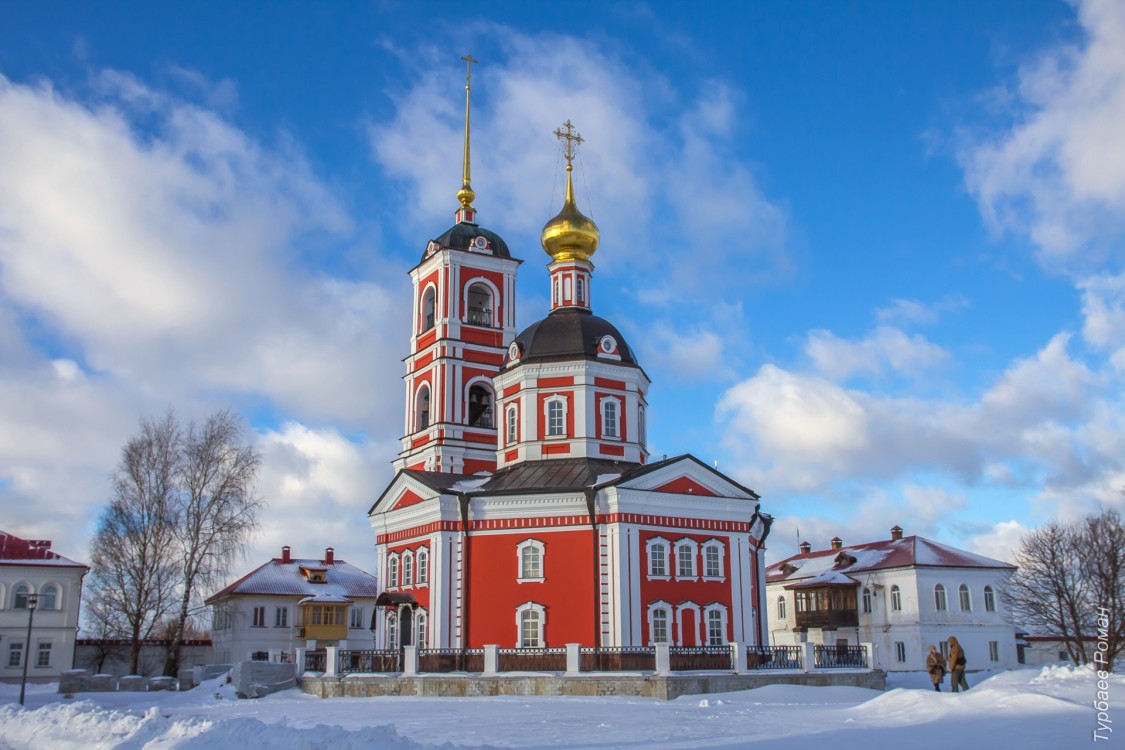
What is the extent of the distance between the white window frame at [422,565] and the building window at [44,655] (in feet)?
60.6

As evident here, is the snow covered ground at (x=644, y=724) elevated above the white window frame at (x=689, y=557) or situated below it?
below

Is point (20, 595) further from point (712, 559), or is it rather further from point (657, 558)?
point (712, 559)

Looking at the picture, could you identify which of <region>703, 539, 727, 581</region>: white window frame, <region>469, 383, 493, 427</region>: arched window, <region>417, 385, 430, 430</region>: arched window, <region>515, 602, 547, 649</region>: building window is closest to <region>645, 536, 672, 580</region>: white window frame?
<region>703, 539, 727, 581</region>: white window frame

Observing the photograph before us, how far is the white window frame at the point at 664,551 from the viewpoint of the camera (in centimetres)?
2772

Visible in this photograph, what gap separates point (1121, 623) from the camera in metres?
30.6

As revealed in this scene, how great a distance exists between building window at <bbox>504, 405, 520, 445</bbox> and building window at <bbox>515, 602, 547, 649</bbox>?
611 centimetres

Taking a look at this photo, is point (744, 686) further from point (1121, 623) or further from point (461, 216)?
point (461, 216)

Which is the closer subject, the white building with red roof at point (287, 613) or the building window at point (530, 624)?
the building window at point (530, 624)

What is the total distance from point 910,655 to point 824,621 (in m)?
4.00

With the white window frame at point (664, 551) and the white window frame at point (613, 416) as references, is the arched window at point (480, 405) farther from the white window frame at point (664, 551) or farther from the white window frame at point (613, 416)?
the white window frame at point (664, 551)

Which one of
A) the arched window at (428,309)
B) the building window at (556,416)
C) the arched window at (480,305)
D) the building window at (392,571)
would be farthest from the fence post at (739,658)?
the arched window at (428,309)

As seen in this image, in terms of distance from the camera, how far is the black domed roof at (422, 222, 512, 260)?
38.2 m

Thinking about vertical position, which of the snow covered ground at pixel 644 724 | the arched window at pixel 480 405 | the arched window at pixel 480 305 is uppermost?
the arched window at pixel 480 305

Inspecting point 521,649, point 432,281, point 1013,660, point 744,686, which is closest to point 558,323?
point 432,281
